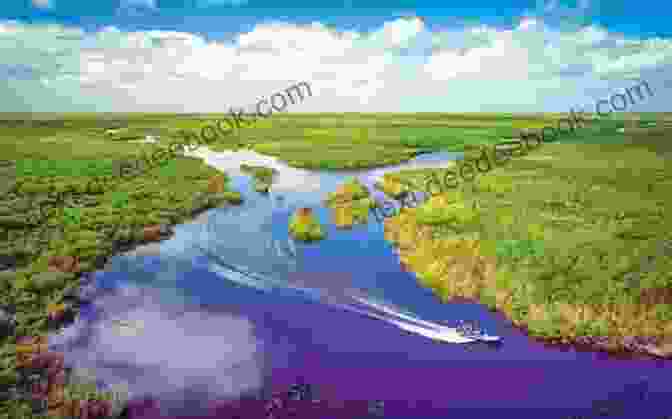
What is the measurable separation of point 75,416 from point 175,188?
109 ft

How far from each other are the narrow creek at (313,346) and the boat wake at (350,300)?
0.33 ft

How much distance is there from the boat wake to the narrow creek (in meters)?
0.10

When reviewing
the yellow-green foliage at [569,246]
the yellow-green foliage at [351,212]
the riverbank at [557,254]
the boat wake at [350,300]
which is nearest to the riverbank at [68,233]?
the boat wake at [350,300]

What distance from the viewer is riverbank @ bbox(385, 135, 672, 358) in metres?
16.0

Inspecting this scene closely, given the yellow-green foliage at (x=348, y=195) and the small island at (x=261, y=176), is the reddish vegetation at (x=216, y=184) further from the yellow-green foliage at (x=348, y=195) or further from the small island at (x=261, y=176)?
the yellow-green foliage at (x=348, y=195)

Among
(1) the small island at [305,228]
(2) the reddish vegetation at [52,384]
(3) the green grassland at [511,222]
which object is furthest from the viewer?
(1) the small island at [305,228]

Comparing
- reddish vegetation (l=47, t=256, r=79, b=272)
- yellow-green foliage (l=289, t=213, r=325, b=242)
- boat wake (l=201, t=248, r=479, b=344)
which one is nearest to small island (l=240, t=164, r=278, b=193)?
yellow-green foliage (l=289, t=213, r=325, b=242)

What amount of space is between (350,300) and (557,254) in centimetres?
1163

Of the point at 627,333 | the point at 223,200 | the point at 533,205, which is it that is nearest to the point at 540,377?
the point at 627,333

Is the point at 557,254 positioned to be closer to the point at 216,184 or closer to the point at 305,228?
the point at 305,228

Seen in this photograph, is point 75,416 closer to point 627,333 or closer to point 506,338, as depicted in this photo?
point 506,338

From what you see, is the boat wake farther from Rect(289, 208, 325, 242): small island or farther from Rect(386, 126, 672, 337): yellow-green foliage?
Rect(289, 208, 325, 242): small island

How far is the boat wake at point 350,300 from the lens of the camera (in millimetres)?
16516

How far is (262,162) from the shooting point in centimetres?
6550
